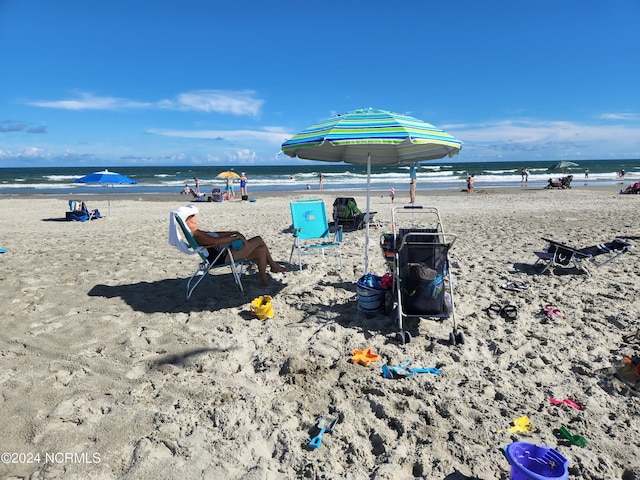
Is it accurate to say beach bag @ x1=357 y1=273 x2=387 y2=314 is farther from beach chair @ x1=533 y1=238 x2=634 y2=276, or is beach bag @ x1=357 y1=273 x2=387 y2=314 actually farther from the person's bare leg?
beach chair @ x1=533 y1=238 x2=634 y2=276

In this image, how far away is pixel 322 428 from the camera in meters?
2.51

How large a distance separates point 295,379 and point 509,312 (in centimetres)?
243

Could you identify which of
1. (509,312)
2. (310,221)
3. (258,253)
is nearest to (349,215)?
(310,221)

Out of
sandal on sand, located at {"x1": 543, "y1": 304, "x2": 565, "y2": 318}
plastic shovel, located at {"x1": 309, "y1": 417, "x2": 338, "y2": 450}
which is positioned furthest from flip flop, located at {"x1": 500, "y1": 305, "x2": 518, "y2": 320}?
plastic shovel, located at {"x1": 309, "y1": 417, "x2": 338, "y2": 450}

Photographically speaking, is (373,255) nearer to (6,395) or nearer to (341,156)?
(341,156)

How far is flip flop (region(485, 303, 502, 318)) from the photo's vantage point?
13.9 feet

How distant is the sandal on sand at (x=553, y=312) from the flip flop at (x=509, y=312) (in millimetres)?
311

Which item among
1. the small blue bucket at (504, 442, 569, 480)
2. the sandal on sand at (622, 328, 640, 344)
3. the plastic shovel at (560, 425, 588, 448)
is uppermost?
the sandal on sand at (622, 328, 640, 344)

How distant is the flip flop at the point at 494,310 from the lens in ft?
13.9

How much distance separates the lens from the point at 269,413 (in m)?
2.69

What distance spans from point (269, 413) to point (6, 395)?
182 cm

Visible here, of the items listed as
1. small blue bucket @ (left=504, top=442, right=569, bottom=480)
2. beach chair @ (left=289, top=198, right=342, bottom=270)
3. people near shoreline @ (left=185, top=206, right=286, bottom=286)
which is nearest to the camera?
small blue bucket @ (left=504, top=442, right=569, bottom=480)

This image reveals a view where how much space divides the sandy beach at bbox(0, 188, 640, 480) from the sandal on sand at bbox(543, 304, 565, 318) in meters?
0.06

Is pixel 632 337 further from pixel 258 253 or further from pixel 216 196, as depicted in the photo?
pixel 216 196
